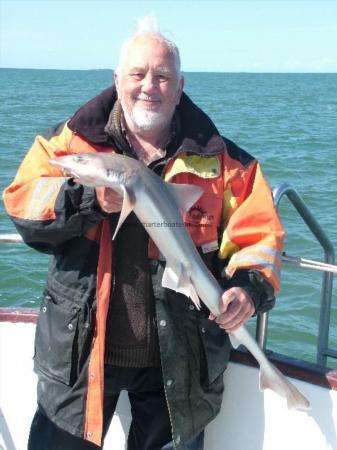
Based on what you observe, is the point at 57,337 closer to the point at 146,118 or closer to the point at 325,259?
the point at 146,118

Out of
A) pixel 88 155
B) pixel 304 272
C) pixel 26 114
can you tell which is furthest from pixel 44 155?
pixel 26 114

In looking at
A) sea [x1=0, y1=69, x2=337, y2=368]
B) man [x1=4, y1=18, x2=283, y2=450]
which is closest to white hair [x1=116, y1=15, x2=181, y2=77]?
man [x1=4, y1=18, x2=283, y2=450]

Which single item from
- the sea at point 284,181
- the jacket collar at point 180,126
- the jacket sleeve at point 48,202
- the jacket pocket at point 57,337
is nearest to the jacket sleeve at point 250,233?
the jacket collar at point 180,126

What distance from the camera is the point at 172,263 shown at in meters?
2.72

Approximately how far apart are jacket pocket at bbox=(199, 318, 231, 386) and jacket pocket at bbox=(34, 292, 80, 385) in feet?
1.89

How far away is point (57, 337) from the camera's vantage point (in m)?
2.84

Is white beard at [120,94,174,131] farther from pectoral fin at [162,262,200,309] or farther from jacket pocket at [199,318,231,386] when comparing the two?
jacket pocket at [199,318,231,386]

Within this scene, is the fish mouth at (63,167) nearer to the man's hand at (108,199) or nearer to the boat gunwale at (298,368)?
the man's hand at (108,199)

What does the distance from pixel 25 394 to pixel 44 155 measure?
152cm

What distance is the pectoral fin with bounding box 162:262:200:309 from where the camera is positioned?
2.72m

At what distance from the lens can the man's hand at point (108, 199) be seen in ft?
8.48

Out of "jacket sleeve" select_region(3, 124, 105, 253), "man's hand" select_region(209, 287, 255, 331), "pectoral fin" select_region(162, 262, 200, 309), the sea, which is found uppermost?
"jacket sleeve" select_region(3, 124, 105, 253)

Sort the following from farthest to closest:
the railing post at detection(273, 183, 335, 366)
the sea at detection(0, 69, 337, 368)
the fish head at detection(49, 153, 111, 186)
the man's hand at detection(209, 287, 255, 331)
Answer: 1. the sea at detection(0, 69, 337, 368)
2. the railing post at detection(273, 183, 335, 366)
3. the man's hand at detection(209, 287, 255, 331)
4. the fish head at detection(49, 153, 111, 186)

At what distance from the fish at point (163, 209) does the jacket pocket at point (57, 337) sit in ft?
1.48
